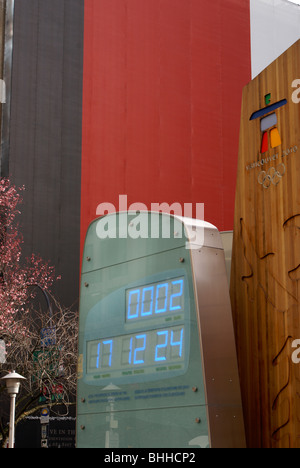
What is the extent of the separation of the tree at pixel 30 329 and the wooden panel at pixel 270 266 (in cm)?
1327

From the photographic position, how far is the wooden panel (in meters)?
5.88

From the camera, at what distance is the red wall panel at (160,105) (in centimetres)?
2597

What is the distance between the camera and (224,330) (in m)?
5.89

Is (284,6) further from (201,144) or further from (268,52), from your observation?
(201,144)

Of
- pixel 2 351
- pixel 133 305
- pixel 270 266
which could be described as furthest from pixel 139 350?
pixel 2 351

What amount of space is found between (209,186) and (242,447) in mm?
21914

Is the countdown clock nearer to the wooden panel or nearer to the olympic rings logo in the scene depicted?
the wooden panel

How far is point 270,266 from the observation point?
244 inches

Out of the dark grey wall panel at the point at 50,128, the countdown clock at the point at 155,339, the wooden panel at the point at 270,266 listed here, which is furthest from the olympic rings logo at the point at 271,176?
the dark grey wall panel at the point at 50,128

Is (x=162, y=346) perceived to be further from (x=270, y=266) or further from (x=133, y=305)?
(x=270, y=266)

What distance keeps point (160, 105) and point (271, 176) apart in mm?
21235

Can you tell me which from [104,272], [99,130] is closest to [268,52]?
[99,130]

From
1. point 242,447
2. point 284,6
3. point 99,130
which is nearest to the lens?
point 242,447

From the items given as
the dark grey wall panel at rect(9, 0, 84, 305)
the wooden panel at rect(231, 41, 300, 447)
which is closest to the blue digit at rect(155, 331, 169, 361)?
the wooden panel at rect(231, 41, 300, 447)
